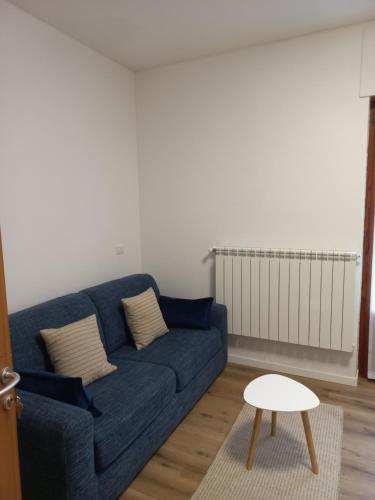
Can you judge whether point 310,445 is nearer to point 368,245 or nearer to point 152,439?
point 152,439

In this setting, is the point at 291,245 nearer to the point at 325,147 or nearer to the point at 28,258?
the point at 325,147

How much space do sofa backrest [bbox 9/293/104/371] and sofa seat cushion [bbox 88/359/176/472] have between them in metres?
0.36

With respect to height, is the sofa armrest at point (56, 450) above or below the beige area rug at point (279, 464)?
above

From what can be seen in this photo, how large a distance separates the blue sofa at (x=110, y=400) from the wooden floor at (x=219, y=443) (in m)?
0.08

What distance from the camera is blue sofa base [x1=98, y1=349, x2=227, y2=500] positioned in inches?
69.7

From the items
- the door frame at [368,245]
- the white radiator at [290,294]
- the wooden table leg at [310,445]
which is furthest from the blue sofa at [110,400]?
the door frame at [368,245]

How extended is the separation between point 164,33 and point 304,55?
3.56ft

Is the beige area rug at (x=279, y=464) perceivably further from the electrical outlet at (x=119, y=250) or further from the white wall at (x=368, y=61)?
the white wall at (x=368, y=61)

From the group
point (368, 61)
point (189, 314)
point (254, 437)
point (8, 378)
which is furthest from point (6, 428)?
point (368, 61)

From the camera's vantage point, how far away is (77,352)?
2141mm

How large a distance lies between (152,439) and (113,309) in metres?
1.00

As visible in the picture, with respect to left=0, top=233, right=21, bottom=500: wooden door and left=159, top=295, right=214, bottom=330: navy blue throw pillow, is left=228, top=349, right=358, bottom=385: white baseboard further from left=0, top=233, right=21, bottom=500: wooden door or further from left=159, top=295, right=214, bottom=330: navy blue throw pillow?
left=0, top=233, right=21, bottom=500: wooden door

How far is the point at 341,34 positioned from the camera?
2686 mm

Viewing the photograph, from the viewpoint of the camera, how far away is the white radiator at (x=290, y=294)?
2.82m
